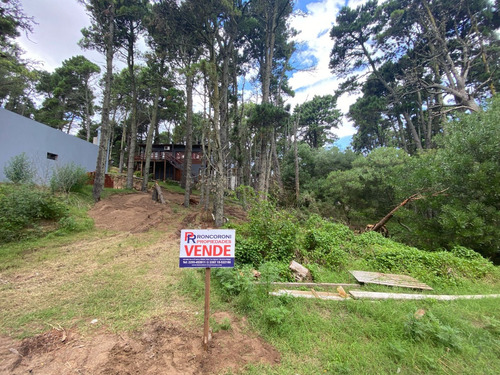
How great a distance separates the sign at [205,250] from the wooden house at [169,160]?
21945mm

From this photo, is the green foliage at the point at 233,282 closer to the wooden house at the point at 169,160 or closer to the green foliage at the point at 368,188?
the green foliage at the point at 368,188

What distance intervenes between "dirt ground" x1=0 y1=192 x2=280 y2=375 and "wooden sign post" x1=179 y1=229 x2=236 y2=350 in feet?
0.76

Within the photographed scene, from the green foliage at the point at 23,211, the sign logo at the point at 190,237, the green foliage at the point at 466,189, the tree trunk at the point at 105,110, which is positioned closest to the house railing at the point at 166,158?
the tree trunk at the point at 105,110

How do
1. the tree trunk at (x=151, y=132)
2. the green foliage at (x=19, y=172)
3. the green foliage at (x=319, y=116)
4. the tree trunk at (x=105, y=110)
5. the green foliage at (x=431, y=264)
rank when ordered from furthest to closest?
the green foliage at (x=319, y=116), the tree trunk at (x=151, y=132), the tree trunk at (x=105, y=110), the green foliage at (x=19, y=172), the green foliage at (x=431, y=264)

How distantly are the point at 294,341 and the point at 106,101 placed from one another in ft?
43.8

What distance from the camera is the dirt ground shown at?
182cm

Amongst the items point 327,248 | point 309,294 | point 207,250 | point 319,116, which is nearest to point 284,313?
point 309,294

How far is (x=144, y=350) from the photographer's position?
2016 millimetres

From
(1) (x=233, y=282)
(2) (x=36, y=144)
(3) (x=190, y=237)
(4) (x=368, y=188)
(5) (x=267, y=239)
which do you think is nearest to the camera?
(3) (x=190, y=237)

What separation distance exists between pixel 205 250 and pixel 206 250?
11 mm

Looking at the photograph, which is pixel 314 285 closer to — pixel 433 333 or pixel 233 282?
pixel 233 282

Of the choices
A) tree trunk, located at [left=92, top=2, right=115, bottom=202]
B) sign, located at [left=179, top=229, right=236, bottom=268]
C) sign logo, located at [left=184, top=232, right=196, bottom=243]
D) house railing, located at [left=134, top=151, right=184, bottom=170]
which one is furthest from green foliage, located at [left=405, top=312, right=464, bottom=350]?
house railing, located at [left=134, top=151, right=184, bottom=170]

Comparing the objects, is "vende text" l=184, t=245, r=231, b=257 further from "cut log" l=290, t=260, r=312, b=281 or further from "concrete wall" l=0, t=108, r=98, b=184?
"concrete wall" l=0, t=108, r=98, b=184

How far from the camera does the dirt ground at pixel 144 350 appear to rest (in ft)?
5.98
